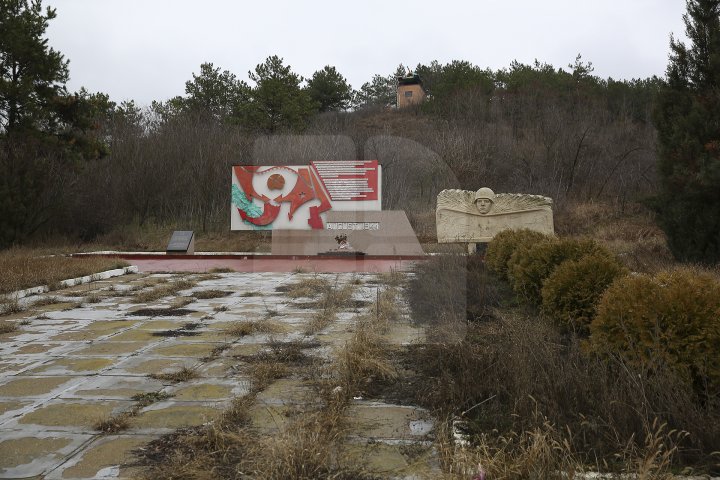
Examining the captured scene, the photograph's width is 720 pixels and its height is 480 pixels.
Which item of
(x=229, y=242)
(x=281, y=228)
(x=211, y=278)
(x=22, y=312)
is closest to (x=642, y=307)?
(x=22, y=312)

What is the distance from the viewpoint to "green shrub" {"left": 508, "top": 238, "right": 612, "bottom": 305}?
567cm

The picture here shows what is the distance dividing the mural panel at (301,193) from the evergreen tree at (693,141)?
7.09 metres

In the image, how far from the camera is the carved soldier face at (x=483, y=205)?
1287 cm

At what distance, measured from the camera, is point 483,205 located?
42.3 ft

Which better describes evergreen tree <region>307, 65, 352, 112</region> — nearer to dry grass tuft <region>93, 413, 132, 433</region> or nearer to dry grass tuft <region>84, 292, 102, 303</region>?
dry grass tuft <region>84, 292, 102, 303</region>

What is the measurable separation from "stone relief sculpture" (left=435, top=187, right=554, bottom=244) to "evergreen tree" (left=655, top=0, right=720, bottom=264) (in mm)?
2414

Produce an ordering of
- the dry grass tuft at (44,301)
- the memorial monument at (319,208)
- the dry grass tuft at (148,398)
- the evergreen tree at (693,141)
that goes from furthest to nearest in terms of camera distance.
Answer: the memorial monument at (319,208) → the evergreen tree at (693,141) → the dry grass tuft at (44,301) → the dry grass tuft at (148,398)

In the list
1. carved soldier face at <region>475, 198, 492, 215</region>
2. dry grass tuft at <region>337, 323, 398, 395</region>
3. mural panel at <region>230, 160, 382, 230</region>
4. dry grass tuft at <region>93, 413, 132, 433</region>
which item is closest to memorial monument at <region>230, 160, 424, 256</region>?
mural panel at <region>230, 160, 382, 230</region>

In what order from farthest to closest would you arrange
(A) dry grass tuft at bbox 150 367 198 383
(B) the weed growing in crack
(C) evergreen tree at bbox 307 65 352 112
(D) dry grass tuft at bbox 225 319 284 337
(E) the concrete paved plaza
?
(C) evergreen tree at bbox 307 65 352 112 < (B) the weed growing in crack < (D) dry grass tuft at bbox 225 319 284 337 < (A) dry grass tuft at bbox 150 367 198 383 < (E) the concrete paved plaza

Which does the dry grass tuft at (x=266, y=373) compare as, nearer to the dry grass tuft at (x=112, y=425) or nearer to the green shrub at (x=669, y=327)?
the dry grass tuft at (x=112, y=425)

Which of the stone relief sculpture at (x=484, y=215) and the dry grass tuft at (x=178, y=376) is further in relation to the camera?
the stone relief sculpture at (x=484, y=215)

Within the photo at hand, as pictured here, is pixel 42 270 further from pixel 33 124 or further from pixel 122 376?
pixel 33 124

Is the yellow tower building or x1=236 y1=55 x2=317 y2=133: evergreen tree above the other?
the yellow tower building

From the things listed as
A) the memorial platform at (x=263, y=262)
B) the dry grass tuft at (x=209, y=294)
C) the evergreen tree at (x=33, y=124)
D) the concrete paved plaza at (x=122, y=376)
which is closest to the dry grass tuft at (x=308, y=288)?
the concrete paved plaza at (x=122, y=376)
